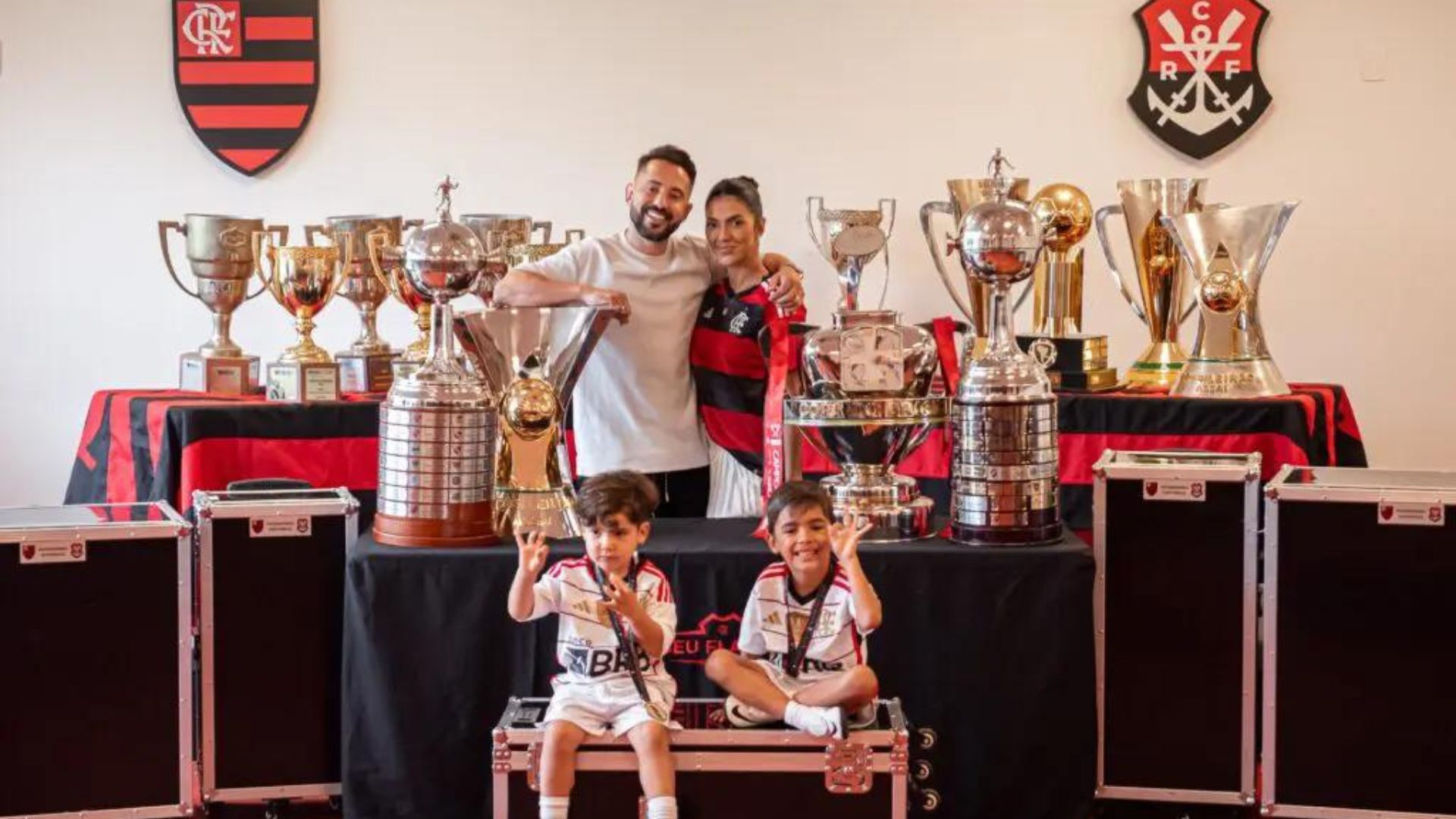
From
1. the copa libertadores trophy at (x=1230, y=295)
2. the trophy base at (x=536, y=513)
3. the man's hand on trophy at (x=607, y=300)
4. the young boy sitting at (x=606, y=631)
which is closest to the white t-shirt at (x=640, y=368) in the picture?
the man's hand on trophy at (x=607, y=300)

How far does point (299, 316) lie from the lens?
481 centimetres

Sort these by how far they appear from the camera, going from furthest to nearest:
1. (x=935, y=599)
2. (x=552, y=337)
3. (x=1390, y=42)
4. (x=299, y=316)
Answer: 1. (x=1390, y=42)
2. (x=299, y=316)
3. (x=552, y=337)
4. (x=935, y=599)

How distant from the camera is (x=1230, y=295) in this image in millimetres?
4195

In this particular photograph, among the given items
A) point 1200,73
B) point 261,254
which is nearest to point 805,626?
point 261,254

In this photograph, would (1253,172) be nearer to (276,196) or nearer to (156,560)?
(276,196)

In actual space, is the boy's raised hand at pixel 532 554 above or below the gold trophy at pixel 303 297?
below

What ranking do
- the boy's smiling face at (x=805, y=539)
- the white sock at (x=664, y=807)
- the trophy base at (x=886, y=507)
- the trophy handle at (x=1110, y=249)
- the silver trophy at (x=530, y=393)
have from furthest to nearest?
the trophy handle at (x=1110, y=249) → the silver trophy at (x=530, y=393) → the trophy base at (x=886, y=507) → the boy's smiling face at (x=805, y=539) → the white sock at (x=664, y=807)

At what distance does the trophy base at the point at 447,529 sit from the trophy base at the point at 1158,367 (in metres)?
1.85

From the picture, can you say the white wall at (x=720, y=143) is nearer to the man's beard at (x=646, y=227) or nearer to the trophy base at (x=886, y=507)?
the man's beard at (x=646, y=227)

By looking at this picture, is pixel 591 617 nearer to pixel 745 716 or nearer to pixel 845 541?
pixel 745 716

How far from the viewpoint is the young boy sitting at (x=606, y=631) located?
9.44 ft

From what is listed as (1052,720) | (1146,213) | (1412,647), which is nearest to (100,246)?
→ (1146,213)

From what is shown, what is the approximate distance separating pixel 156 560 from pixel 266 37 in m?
2.91

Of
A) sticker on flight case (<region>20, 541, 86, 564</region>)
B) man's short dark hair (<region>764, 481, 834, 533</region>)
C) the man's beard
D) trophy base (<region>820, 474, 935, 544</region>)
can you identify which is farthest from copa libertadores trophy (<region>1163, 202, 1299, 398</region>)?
sticker on flight case (<region>20, 541, 86, 564</region>)
